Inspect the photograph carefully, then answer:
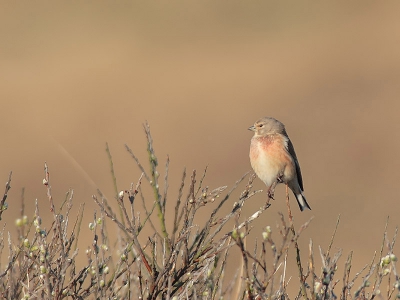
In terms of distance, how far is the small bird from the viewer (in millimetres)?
6051

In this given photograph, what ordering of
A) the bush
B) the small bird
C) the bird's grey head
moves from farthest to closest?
the bird's grey head, the small bird, the bush

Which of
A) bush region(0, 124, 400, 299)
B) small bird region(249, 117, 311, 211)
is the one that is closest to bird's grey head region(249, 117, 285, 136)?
small bird region(249, 117, 311, 211)

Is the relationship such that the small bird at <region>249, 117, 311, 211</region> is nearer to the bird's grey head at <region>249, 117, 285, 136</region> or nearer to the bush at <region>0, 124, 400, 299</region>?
the bird's grey head at <region>249, 117, 285, 136</region>

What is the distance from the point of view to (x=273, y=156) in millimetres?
6074

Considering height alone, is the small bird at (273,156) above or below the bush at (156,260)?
above

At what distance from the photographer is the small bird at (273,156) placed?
19.9ft

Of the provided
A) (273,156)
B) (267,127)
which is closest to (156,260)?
(273,156)

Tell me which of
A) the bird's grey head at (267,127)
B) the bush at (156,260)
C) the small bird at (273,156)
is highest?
the bird's grey head at (267,127)

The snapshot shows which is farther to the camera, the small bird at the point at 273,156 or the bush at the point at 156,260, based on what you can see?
the small bird at the point at 273,156

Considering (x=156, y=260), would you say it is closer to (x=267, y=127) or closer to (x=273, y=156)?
(x=273, y=156)

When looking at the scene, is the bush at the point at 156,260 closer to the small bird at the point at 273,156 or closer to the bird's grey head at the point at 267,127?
the small bird at the point at 273,156

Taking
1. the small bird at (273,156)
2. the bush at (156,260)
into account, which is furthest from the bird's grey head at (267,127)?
the bush at (156,260)

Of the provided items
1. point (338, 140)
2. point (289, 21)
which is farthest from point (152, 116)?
point (289, 21)

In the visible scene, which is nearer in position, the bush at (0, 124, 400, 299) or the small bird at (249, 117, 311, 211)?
the bush at (0, 124, 400, 299)
